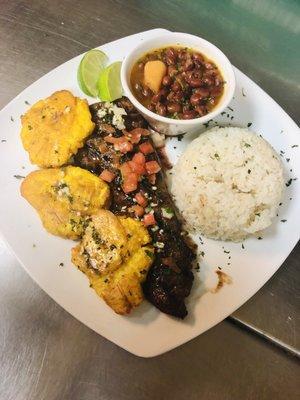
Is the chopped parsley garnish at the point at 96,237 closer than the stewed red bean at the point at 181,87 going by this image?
Yes

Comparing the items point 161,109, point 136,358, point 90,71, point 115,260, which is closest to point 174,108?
point 161,109

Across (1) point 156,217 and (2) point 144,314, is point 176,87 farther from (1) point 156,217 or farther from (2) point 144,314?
(2) point 144,314

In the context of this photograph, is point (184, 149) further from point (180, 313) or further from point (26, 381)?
point (26, 381)

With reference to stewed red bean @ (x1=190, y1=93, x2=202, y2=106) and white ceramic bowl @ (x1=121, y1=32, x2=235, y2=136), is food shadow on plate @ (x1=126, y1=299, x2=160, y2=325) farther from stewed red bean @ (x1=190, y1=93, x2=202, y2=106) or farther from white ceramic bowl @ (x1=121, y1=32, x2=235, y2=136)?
stewed red bean @ (x1=190, y1=93, x2=202, y2=106)

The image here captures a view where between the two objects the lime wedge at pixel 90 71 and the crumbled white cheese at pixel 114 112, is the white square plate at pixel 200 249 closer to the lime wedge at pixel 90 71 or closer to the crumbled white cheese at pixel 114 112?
the lime wedge at pixel 90 71

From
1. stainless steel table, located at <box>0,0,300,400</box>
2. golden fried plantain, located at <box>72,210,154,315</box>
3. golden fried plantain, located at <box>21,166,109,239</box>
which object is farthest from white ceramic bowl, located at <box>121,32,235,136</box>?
stainless steel table, located at <box>0,0,300,400</box>

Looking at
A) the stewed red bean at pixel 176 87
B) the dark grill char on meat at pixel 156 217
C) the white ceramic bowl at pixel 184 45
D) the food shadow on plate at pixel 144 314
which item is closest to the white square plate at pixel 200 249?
the food shadow on plate at pixel 144 314
